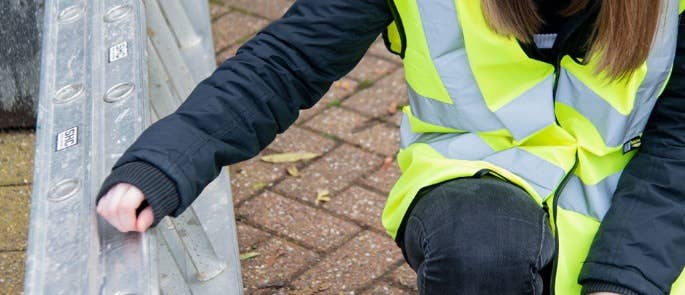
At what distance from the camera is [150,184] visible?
175cm

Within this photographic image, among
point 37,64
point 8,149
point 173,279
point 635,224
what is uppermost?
point 635,224

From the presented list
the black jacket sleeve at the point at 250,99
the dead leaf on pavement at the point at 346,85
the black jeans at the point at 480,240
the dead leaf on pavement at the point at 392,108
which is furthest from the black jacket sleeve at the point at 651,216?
the dead leaf on pavement at the point at 346,85

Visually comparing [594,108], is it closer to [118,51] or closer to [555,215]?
[555,215]

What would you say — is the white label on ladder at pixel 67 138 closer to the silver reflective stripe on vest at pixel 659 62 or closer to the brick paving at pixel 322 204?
the silver reflective stripe on vest at pixel 659 62

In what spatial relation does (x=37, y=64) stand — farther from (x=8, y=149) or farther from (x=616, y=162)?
(x=616, y=162)

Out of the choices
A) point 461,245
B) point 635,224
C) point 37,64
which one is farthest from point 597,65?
point 37,64

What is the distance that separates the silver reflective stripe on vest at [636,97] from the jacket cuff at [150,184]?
31.4 inches

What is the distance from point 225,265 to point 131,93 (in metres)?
0.73

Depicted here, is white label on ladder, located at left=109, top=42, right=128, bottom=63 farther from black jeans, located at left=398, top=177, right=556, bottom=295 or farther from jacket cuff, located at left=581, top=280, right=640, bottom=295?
jacket cuff, located at left=581, top=280, right=640, bottom=295

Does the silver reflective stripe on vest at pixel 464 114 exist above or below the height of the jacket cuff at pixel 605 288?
above

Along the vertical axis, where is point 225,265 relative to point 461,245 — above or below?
below

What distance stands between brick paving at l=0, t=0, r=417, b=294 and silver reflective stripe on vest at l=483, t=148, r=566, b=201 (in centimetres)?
85

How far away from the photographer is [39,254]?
1523 millimetres

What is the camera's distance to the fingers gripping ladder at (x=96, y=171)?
4.94ft
